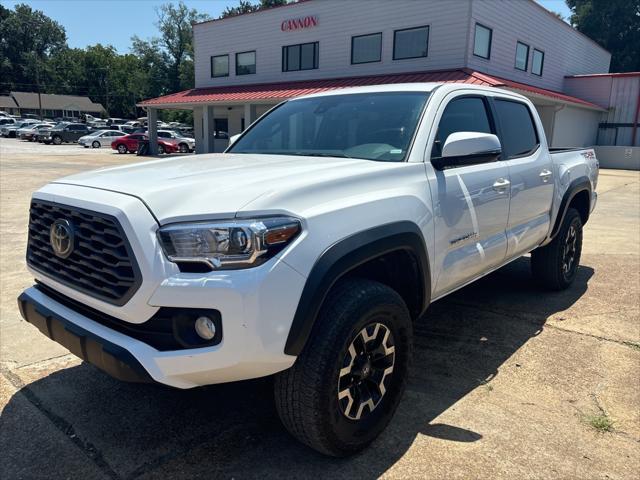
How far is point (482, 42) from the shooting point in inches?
800

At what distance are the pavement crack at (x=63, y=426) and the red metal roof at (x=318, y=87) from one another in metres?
15.0

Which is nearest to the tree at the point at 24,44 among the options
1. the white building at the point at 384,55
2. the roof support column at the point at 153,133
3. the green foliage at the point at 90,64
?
the green foliage at the point at 90,64

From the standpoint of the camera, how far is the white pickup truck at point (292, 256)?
217cm

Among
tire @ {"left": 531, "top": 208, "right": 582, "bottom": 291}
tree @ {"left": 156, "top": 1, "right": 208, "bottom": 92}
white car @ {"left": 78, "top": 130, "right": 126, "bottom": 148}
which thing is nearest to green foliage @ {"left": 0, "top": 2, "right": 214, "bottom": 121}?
tree @ {"left": 156, "top": 1, "right": 208, "bottom": 92}

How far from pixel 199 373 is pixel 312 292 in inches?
23.2

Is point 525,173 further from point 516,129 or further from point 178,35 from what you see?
point 178,35

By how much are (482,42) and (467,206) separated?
19318 mm

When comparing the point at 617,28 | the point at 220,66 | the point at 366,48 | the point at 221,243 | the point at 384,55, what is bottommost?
the point at 221,243

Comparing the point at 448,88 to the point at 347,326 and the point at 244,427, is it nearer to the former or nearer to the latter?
the point at 347,326

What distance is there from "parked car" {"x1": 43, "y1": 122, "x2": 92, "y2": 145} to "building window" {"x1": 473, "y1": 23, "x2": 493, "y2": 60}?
116ft

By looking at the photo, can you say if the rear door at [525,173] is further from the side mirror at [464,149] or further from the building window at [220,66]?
the building window at [220,66]

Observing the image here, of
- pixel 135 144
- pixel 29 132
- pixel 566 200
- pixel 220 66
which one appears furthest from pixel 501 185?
pixel 29 132

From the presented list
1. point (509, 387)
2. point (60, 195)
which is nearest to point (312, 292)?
point (60, 195)

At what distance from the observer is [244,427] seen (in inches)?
116
